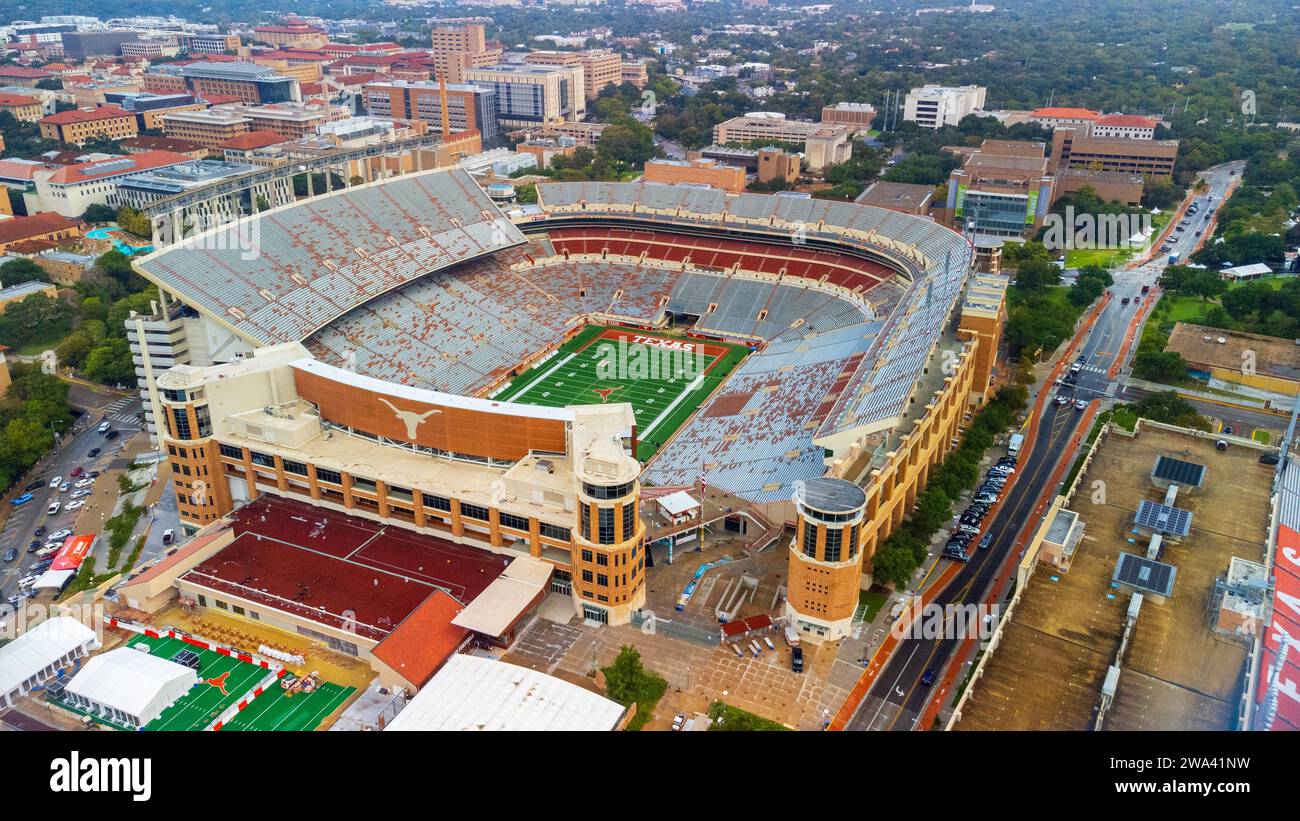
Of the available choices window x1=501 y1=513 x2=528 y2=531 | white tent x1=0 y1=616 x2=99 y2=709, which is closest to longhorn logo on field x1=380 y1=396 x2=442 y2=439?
window x1=501 y1=513 x2=528 y2=531

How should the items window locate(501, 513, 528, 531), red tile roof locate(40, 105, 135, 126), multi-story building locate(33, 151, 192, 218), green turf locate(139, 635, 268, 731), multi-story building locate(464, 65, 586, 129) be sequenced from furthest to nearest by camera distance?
multi-story building locate(464, 65, 586, 129) → red tile roof locate(40, 105, 135, 126) → multi-story building locate(33, 151, 192, 218) → window locate(501, 513, 528, 531) → green turf locate(139, 635, 268, 731)

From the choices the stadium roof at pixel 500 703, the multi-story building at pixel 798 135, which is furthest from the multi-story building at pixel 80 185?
the stadium roof at pixel 500 703

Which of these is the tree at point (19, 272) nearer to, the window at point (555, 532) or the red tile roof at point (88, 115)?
the red tile roof at point (88, 115)

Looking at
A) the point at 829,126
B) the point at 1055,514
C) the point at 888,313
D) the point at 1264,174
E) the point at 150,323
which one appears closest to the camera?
the point at 1055,514

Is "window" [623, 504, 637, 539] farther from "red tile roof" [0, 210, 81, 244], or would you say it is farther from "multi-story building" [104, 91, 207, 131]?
"multi-story building" [104, 91, 207, 131]

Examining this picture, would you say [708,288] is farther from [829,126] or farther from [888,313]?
[829,126]

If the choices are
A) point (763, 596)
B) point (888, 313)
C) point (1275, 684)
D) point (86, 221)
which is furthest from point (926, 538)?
point (86, 221)
